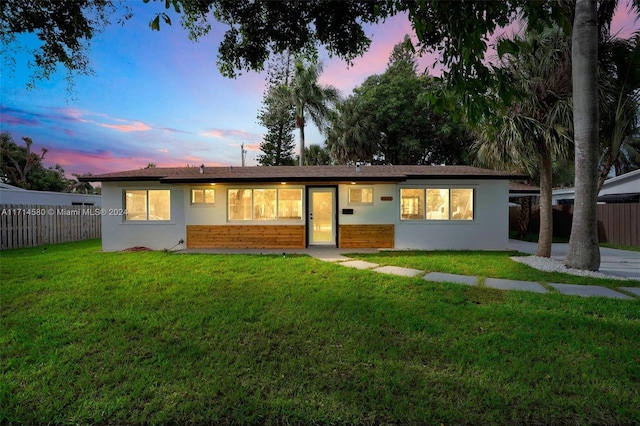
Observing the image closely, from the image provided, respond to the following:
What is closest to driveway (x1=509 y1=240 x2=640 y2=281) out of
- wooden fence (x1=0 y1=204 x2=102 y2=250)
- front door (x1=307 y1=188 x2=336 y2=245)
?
front door (x1=307 y1=188 x2=336 y2=245)

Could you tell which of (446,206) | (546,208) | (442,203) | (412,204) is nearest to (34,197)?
(412,204)

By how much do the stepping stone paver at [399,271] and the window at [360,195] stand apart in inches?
142

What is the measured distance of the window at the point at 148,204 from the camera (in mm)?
10391

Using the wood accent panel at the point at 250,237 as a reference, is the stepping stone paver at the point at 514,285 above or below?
below

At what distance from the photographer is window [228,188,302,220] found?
1032cm

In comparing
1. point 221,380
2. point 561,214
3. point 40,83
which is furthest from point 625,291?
point 561,214

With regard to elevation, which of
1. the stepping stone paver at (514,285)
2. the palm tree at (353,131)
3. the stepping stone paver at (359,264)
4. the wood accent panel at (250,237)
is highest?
the palm tree at (353,131)

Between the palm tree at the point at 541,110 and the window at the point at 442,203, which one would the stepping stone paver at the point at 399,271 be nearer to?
the window at the point at 442,203

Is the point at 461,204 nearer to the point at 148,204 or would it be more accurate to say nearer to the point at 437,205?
the point at 437,205

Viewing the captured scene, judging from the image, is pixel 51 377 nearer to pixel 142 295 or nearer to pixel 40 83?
pixel 142 295

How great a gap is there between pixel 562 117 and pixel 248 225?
9768mm

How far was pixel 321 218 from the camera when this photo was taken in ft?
34.0

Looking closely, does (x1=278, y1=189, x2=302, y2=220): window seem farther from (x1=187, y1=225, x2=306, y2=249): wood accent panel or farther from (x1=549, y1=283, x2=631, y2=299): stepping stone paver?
(x1=549, y1=283, x2=631, y2=299): stepping stone paver

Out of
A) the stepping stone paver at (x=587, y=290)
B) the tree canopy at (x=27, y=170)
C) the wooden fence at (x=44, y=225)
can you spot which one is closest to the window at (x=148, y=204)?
the wooden fence at (x=44, y=225)
